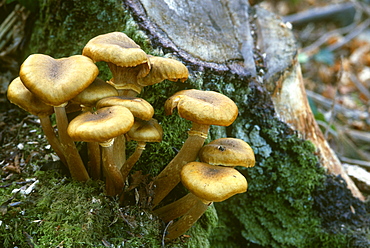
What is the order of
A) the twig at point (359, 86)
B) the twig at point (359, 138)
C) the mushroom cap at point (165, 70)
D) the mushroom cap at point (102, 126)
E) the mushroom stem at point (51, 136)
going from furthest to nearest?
the twig at point (359, 86) → the twig at point (359, 138) → the mushroom stem at point (51, 136) → the mushroom cap at point (165, 70) → the mushroom cap at point (102, 126)

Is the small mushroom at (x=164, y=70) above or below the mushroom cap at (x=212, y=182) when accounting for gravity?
above

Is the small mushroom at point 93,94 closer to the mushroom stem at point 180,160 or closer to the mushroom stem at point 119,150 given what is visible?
the mushroom stem at point 119,150

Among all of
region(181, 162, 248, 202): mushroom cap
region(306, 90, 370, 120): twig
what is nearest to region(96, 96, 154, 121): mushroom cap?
region(181, 162, 248, 202): mushroom cap

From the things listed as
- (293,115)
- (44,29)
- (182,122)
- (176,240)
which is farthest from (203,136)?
(44,29)

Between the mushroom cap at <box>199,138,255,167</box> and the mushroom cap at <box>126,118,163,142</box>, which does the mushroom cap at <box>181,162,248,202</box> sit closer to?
the mushroom cap at <box>199,138,255,167</box>

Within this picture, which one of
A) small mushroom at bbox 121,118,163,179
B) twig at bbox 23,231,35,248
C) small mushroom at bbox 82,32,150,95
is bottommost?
twig at bbox 23,231,35,248

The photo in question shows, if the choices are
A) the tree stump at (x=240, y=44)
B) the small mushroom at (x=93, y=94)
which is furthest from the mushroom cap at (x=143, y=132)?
the tree stump at (x=240, y=44)
